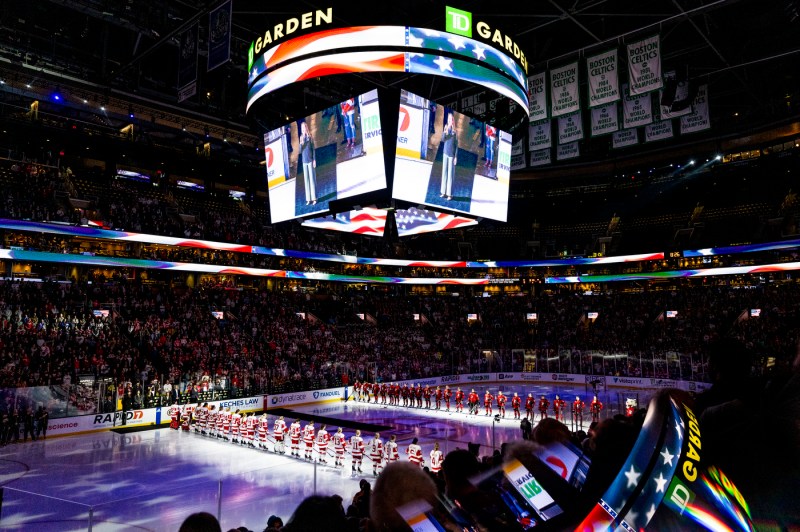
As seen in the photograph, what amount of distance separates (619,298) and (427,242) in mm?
16302

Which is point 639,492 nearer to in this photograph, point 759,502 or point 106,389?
point 759,502

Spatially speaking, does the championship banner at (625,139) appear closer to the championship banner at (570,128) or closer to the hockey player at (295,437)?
the championship banner at (570,128)

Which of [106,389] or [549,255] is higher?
[549,255]

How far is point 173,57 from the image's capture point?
83.2 feet

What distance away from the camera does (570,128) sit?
57.6 ft

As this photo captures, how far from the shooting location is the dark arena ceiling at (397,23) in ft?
54.6

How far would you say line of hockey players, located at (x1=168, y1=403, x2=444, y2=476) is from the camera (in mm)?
13810

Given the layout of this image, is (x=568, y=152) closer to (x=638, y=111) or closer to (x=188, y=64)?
(x=638, y=111)

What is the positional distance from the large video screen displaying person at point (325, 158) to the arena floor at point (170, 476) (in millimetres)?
6533

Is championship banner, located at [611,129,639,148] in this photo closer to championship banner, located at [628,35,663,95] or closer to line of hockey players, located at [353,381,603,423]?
championship banner, located at [628,35,663,95]

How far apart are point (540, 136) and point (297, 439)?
13.4 metres

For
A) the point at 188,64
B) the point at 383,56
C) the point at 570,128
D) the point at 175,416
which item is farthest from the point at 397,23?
the point at 175,416

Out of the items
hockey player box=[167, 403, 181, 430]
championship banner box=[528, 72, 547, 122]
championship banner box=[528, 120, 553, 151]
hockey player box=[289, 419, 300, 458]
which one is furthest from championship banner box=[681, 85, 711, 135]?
hockey player box=[167, 403, 181, 430]

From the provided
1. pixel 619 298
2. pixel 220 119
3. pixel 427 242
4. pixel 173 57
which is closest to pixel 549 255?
pixel 619 298
